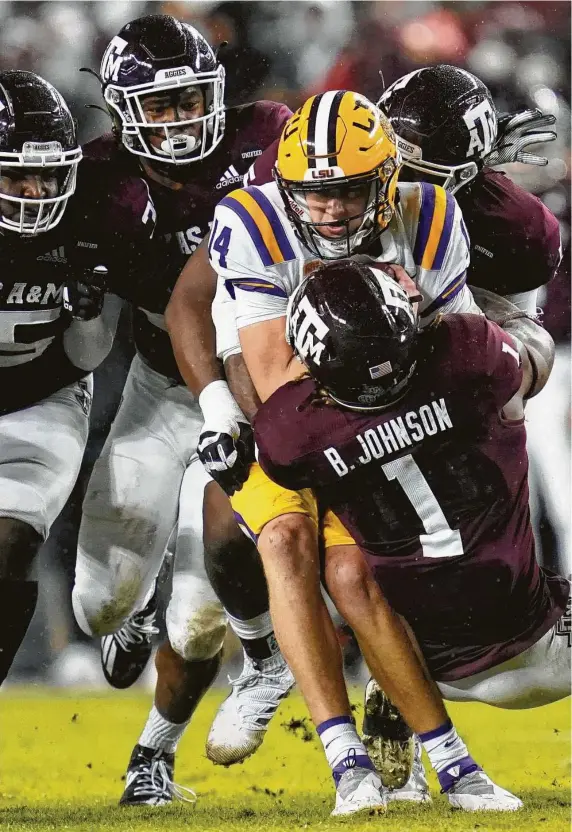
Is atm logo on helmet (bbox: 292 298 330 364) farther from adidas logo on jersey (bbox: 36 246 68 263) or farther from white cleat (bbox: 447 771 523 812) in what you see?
white cleat (bbox: 447 771 523 812)

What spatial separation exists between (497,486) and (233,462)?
47 centimetres

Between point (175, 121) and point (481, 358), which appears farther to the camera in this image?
point (175, 121)

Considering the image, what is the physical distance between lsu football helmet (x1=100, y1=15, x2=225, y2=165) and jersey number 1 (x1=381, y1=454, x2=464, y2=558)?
866mm

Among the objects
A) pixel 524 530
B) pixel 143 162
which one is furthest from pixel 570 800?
pixel 143 162

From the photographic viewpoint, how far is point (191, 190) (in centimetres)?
260

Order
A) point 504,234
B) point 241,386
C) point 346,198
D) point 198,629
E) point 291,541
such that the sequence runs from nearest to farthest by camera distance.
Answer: point 291,541 → point 346,198 → point 241,386 → point 504,234 → point 198,629

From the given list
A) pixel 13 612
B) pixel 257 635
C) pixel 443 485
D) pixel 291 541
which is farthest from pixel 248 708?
pixel 443 485

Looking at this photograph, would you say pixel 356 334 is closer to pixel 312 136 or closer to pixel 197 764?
pixel 312 136

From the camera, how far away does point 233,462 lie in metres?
2.18

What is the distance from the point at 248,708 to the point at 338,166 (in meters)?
1.16

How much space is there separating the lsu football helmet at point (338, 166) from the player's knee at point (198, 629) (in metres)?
0.81

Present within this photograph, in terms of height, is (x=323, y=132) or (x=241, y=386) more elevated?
(x=323, y=132)

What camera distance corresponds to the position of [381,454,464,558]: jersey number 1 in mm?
2072

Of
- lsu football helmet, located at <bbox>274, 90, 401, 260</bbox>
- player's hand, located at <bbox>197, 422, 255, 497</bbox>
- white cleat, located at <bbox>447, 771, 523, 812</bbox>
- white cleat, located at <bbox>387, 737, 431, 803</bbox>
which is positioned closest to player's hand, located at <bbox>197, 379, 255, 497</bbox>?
player's hand, located at <bbox>197, 422, 255, 497</bbox>
